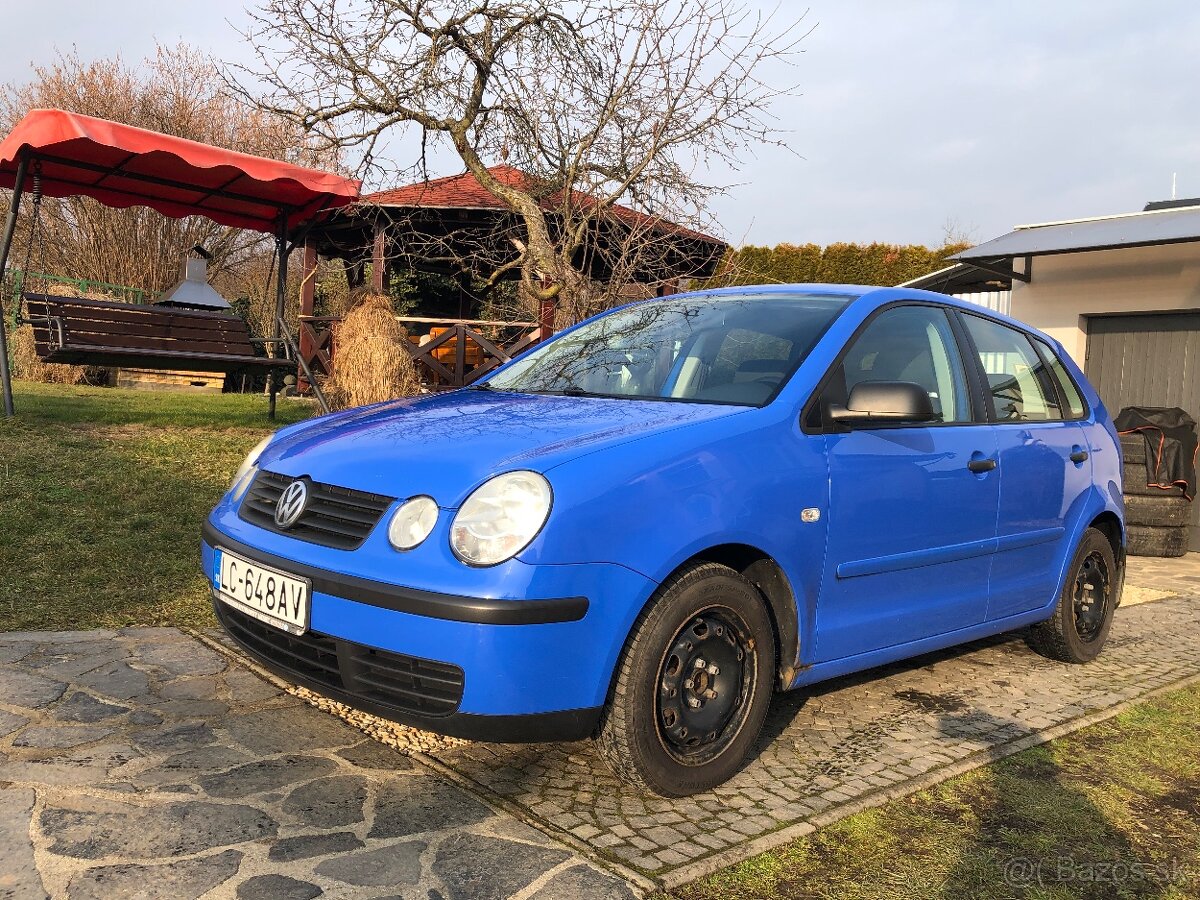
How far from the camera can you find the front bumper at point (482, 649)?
2.39 m

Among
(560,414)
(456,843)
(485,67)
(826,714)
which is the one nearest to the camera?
(456,843)

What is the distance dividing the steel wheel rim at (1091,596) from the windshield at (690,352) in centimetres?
213

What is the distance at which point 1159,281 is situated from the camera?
9203mm

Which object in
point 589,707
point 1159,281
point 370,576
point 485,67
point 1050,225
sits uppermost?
point 485,67


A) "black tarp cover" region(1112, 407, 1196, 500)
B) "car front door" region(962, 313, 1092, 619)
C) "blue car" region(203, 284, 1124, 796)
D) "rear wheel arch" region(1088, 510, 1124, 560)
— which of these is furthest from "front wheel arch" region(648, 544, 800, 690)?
"black tarp cover" region(1112, 407, 1196, 500)

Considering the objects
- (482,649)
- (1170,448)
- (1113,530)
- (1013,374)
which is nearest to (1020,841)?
(482,649)

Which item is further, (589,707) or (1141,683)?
(1141,683)

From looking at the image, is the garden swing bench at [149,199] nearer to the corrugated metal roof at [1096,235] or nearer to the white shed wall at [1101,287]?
the corrugated metal roof at [1096,235]

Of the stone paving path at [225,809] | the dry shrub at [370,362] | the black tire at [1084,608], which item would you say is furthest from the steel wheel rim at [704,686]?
the dry shrub at [370,362]

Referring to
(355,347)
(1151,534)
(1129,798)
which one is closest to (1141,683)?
(1129,798)

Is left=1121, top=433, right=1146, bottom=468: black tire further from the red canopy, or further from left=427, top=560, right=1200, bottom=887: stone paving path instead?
the red canopy

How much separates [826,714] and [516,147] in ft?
22.2

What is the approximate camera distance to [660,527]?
103 inches

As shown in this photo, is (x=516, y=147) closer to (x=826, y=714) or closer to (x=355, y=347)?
(x=355, y=347)
